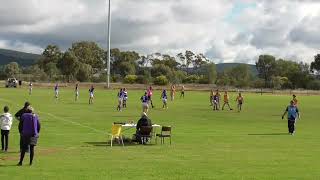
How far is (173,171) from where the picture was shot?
17.4 meters

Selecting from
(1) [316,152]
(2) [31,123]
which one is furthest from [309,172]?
(2) [31,123]

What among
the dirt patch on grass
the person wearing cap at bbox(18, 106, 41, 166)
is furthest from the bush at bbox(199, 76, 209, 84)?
the person wearing cap at bbox(18, 106, 41, 166)

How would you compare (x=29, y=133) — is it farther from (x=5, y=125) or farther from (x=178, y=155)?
(x=178, y=155)

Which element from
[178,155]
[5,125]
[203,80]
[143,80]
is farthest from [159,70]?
[178,155]

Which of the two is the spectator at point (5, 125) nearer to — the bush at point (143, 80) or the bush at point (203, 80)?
the bush at point (143, 80)

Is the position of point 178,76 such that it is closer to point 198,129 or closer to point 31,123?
point 198,129

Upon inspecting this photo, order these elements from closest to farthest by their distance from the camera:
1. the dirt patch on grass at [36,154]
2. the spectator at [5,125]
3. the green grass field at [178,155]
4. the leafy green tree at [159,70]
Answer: the green grass field at [178,155] < the dirt patch on grass at [36,154] < the spectator at [5,125] < the leafy green tree at [159,70]

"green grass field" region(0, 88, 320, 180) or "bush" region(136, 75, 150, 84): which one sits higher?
"bush" region(136, 75, 150, 84)

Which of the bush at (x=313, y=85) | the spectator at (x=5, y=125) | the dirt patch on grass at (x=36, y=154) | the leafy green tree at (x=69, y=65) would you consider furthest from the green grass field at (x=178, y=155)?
the leafy green tree at (x=69, y=65)

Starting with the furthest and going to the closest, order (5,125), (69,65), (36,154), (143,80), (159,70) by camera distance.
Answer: (159,70) < (69,65) < (143,80) < (5,125) < (36,154)

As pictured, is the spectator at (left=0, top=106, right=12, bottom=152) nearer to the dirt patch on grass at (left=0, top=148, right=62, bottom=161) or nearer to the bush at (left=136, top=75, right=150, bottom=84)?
the dirt patch on grass at (left=0, top=148, right=62, bottom=161)

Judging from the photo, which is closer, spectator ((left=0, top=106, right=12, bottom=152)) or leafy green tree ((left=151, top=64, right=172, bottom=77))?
spectator ((left=0, top=106, right=12, bottom=152))

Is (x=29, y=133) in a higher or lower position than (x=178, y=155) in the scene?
Answer: higher

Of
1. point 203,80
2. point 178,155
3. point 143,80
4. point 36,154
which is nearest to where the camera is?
point 36,154
